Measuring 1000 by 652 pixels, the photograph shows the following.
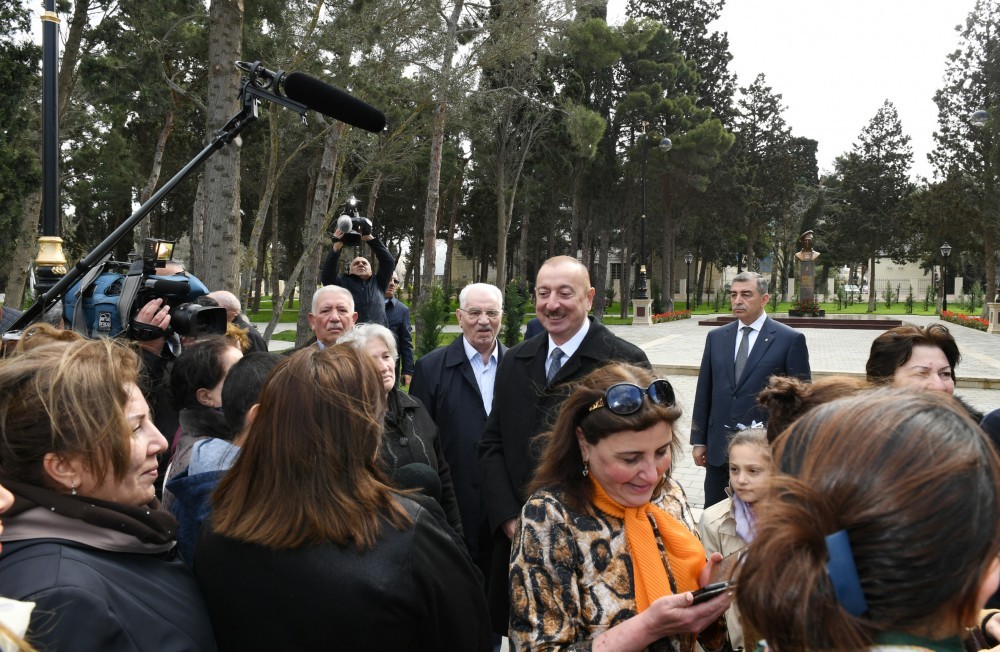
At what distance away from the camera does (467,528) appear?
12.6 ft

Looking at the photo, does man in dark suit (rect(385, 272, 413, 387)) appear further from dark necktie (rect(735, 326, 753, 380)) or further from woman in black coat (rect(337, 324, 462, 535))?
woman in black coat (rect(337, 324, 462, 535))

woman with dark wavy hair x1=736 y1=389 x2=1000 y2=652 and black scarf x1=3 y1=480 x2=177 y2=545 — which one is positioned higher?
woman with dark wavy hair x1=736 y1=389 x2=1000 y2=652

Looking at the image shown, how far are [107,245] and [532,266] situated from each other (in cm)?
5604

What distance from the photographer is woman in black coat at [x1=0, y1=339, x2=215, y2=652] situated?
4.40ft

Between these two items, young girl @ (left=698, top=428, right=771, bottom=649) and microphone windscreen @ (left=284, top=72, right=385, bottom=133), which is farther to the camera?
young girl @ (left=698, top=428, right=771, bottom=649)

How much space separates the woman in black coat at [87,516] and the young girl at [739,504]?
6.47 ft

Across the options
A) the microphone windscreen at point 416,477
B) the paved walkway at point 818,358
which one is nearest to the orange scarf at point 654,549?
the microphone windscreen at point 416,477

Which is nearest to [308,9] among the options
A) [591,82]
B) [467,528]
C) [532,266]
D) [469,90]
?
[469,90]

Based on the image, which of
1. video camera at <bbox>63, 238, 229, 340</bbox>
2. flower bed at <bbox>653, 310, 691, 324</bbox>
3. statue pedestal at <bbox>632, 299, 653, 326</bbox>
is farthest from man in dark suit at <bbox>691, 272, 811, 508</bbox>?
flower bed at <bbox>653, 310, 691, 324</bbox>

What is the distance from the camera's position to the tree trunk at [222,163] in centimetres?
700

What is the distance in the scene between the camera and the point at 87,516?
1479 millimetres

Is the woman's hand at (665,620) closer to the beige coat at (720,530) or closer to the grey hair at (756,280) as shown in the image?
the beige coat at (720,530)

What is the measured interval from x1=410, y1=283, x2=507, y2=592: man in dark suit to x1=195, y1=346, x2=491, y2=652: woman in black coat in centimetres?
194

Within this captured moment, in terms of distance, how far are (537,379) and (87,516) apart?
2.13 meters
